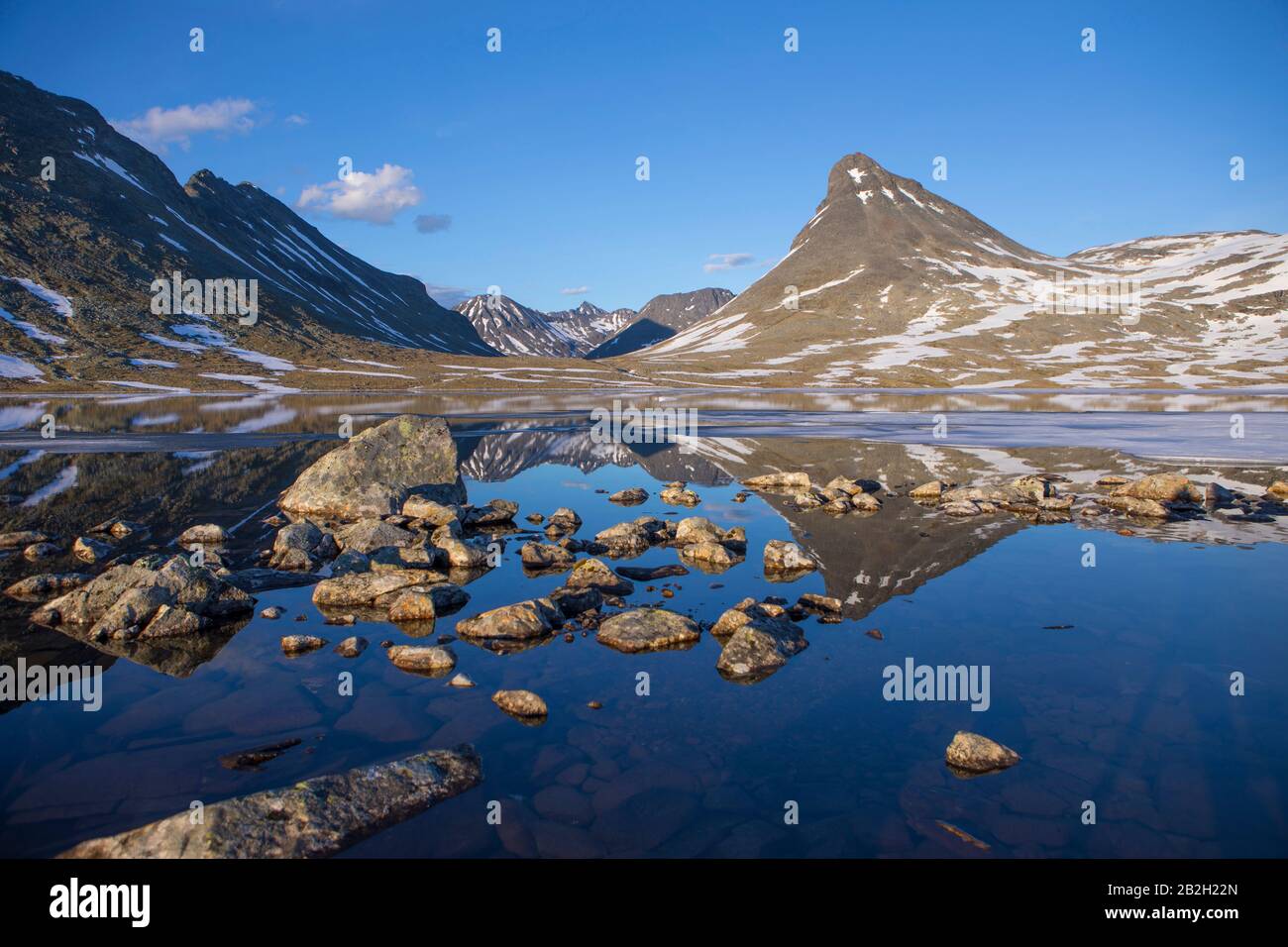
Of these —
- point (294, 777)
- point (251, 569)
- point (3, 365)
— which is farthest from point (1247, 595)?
point (3, 365)

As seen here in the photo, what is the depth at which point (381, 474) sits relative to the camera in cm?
2394

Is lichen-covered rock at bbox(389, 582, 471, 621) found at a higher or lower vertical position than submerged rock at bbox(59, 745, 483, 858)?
higher

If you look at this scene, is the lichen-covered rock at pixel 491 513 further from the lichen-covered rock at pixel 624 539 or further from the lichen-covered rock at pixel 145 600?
the lichen-covered rock at pixel 145 600

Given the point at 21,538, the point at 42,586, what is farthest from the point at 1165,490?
the point at 21,538

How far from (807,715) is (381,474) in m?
18.5

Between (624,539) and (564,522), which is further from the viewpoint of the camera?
(564,522)

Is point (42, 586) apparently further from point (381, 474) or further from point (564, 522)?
point (564, 522)

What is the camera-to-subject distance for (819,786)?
7809mm

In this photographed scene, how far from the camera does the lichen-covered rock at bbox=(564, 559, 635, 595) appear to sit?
47.8ft

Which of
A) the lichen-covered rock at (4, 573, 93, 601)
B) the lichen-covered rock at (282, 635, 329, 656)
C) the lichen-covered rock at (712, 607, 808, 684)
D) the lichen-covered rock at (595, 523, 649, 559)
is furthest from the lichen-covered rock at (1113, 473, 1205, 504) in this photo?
the lichen-covered rock at (4, 573, 93, 601)

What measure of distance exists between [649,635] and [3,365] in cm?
12934

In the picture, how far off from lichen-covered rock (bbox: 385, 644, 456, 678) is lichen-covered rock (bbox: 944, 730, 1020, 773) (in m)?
7.05

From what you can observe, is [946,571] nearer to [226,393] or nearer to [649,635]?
[649,635]

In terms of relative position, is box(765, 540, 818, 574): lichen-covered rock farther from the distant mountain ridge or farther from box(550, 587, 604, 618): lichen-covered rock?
the distant mountain ridge
